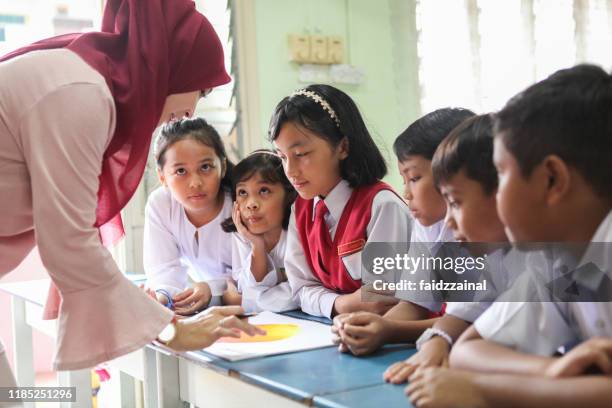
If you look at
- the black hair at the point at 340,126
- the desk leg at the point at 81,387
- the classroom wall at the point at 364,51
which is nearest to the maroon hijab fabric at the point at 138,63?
the black hair at the point at 340,126

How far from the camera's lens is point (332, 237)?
5.32ft

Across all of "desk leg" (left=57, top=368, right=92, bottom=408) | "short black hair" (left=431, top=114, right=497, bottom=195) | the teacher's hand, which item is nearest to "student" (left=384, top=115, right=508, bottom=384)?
"short black hair" (left=431, top=114, right=497, bottom=195)

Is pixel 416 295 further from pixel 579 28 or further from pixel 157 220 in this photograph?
pixel 579 28

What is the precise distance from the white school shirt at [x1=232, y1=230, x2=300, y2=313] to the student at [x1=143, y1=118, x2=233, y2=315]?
3.2 inches

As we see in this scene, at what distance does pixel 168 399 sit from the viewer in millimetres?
1377

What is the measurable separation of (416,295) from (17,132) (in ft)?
2.71

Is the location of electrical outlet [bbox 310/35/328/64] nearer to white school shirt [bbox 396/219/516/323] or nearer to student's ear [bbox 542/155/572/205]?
white school shirt [bbox 396/219/516/323]

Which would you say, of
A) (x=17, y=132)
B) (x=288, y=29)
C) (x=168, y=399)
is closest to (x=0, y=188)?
(x=17, y=132)

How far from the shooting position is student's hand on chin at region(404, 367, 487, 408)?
2.55 feet

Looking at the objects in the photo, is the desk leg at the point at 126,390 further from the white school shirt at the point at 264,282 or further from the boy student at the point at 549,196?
the boy student at the point at 549,196

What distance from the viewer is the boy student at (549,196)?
30.9 inches

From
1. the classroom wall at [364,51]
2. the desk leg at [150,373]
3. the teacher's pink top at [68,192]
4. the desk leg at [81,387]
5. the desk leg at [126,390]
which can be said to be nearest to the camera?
the teacher's pink top at [68,192]

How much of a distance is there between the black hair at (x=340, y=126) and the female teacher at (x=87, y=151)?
0.32m

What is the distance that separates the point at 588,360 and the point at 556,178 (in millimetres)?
225
